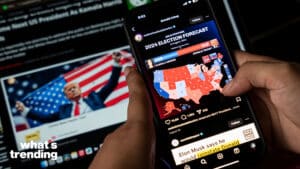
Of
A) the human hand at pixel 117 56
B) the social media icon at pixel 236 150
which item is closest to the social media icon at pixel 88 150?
the human hand at pixel 117 56

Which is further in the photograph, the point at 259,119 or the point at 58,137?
the point at 58,137

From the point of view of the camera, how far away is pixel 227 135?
0.73 m

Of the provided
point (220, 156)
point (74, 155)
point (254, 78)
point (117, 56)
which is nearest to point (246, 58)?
point (254, 78)

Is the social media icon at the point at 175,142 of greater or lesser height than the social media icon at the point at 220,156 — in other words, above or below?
above

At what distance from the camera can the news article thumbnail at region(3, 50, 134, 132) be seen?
89cm

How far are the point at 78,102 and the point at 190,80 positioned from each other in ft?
0.83

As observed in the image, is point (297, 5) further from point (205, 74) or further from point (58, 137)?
point (58, 137)

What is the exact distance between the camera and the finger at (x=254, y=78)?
687 mm

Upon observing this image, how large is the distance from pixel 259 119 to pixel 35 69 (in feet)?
1.45

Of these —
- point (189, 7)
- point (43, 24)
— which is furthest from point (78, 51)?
point (189, 7)

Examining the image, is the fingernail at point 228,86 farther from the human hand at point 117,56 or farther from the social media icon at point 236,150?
the human hand at point 117,56

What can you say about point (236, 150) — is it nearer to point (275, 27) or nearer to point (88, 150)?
point (88, 150)

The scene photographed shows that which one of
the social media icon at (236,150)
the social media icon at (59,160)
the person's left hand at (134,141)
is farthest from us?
the social media icon at (59,160)

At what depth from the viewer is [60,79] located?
902 mm
